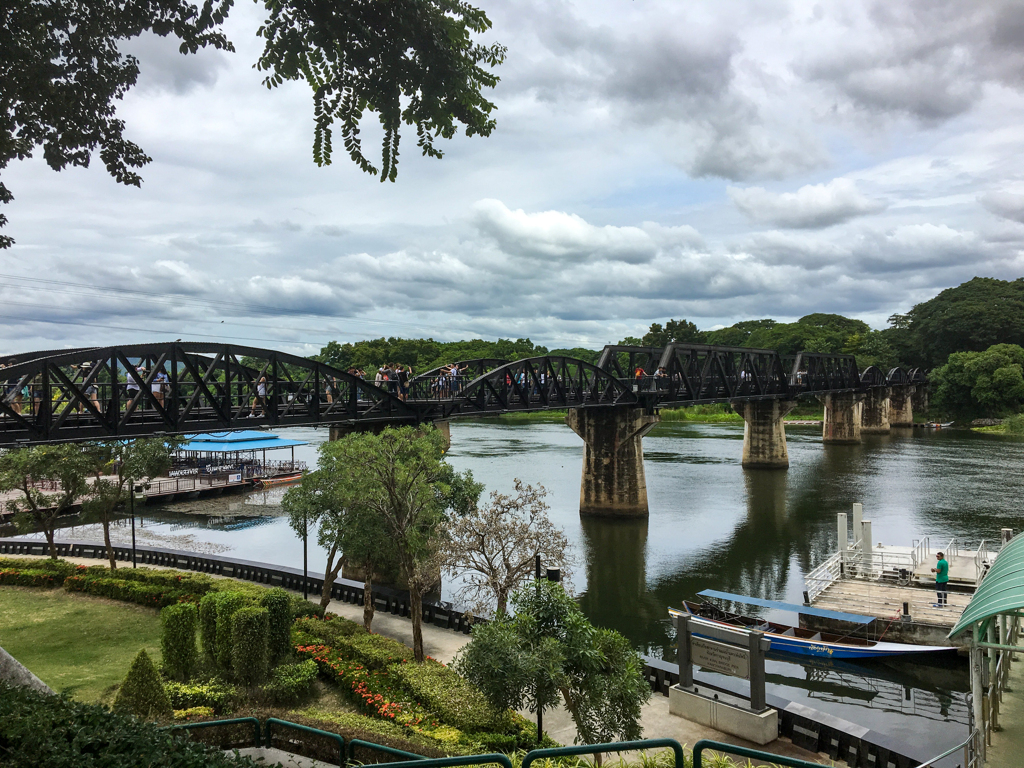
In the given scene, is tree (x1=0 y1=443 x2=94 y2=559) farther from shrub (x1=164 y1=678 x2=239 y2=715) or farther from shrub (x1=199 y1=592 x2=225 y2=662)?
shrub (x1=164 y1=678 x2=239 y2=715)

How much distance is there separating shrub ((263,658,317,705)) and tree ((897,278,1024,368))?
131886 mm

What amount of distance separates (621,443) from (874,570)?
20.8 meters

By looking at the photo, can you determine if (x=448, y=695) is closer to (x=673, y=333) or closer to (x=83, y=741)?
(x=83, y=741)

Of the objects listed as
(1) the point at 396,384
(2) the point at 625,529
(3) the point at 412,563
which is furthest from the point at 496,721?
(2) the point at 625,529

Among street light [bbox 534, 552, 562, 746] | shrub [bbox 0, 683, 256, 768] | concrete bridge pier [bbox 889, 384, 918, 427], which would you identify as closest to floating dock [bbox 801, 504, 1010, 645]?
street light [bbox 534, 552, 562, 746]

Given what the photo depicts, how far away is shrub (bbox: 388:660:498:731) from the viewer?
14.4 m

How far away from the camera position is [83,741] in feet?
21.5

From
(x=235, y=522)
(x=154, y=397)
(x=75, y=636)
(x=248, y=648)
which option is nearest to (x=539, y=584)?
(x=248, y=648)

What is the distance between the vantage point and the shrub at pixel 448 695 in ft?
47.2

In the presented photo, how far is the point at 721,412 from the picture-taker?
120 meters

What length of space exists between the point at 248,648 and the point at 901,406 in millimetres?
121524

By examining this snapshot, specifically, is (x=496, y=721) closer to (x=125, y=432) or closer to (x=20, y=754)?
(x=20, y=754)

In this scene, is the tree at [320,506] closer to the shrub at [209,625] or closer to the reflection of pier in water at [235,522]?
the shrub at [209,625]

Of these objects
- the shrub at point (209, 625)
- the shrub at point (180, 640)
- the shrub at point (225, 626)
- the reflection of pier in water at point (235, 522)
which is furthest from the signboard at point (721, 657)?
the reflection of pier in water at point (235, 522)
